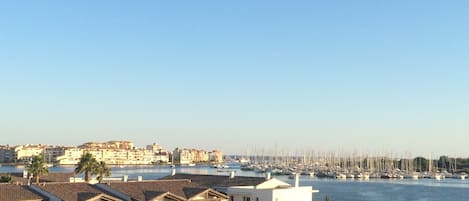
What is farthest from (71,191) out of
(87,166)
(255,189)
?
(87,166)

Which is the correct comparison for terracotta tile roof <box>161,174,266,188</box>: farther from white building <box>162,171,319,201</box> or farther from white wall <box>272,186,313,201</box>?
white wall <box>272,186,313,201</box>

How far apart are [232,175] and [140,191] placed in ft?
49.2

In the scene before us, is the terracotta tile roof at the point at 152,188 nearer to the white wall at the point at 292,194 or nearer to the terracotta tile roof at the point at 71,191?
the terracotta tile roof at the point at 71,191

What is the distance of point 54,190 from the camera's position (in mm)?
39688

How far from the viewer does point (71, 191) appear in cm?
4041

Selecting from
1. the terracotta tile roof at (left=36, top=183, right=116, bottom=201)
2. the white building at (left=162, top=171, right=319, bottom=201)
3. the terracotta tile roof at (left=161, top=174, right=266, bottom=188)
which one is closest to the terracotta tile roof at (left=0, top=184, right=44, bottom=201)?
the terracotta tile roof at (left=36, top=183, right=116, bottom=201)

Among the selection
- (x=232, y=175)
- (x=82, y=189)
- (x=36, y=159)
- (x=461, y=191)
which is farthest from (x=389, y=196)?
(x=82, y=189)

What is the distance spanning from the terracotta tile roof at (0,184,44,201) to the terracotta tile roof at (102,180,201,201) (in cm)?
666

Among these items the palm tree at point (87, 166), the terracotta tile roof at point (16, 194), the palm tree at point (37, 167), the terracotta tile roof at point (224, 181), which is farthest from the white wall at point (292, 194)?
the palm tree at point (87, 166)

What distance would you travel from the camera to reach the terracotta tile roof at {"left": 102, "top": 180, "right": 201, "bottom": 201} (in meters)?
43.3

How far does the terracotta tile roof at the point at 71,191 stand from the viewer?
39.3 meters

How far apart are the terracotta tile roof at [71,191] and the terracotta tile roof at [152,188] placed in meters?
2.33

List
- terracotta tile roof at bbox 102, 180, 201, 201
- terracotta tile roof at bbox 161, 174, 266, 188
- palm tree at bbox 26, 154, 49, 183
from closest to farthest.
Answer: terracotta tile roof at bbox 102, 180, 201, 201 → terracotta tile roof at bbox 161, 174, 266, 188 → palm tree at bbox 26, 154, 49, 183

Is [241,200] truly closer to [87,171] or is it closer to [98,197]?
[98,197]
